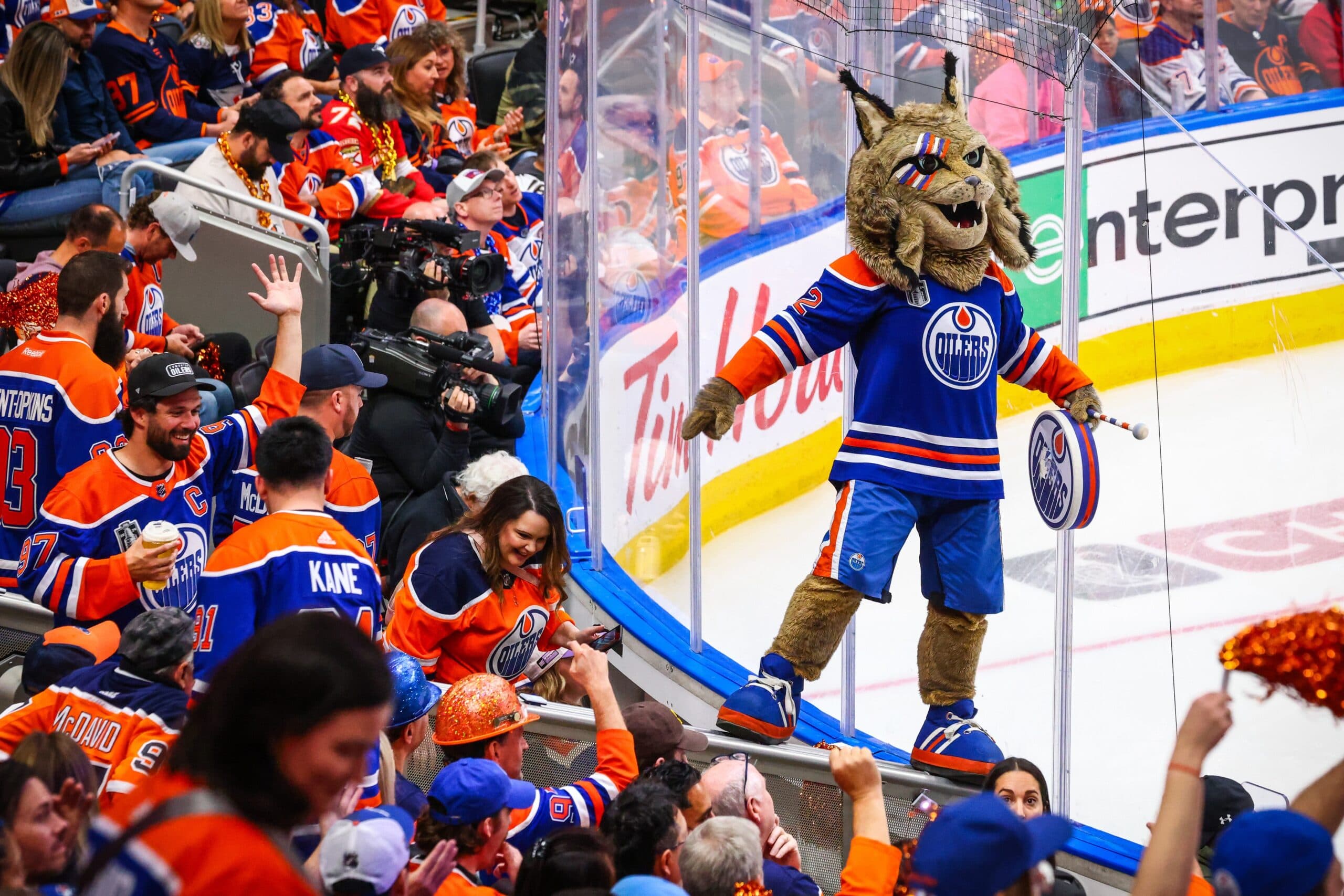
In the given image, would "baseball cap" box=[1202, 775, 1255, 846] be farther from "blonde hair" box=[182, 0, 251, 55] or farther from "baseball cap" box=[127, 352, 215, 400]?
"blonde hair" box=[182, 0, 251, 55]

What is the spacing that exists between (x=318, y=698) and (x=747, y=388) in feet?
6.93

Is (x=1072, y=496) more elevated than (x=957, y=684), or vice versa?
(x=1072, y=496)

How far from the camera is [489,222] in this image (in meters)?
5.93

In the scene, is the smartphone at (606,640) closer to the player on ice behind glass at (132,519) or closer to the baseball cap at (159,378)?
the player on ice behind glass at (132,519)

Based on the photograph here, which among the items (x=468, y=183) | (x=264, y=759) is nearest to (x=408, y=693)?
(x=264, y=759)

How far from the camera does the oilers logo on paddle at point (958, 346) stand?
129 inches

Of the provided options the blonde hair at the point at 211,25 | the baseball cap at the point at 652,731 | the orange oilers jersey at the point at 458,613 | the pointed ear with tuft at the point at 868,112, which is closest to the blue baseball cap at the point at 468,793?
the baseball cap at the point at 652,731

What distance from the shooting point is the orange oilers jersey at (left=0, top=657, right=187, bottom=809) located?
2441mm

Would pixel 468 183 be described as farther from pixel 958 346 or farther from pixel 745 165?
pixel 958 346

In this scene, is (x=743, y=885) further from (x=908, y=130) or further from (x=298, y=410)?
(x=298, y=410)

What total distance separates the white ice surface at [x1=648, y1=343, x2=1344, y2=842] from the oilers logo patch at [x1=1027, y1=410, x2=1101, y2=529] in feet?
1.17

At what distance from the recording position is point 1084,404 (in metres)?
3.38

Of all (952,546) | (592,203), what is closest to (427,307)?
(592,203)

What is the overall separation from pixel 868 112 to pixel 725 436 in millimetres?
1283
